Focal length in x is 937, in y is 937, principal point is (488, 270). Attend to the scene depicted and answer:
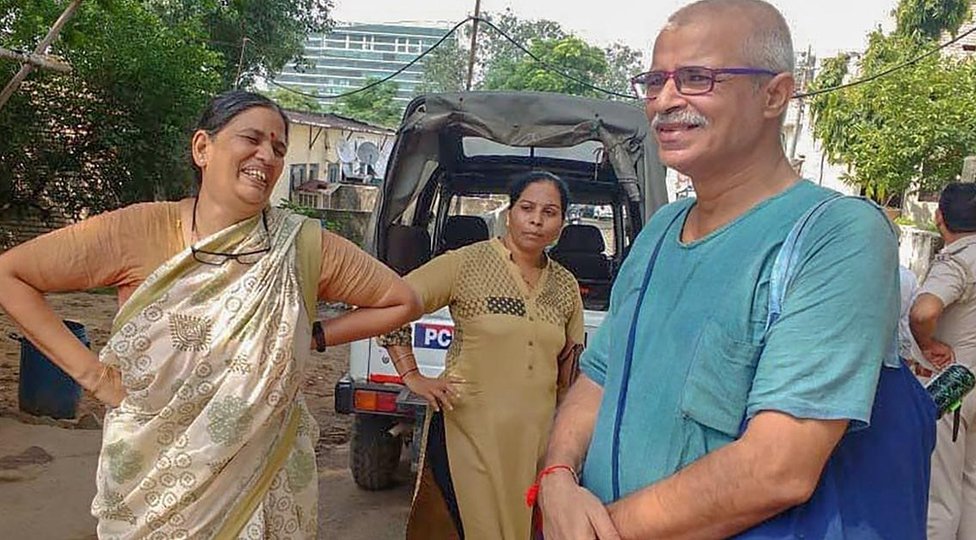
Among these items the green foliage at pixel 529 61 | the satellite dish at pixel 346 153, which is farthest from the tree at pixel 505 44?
the satellite dish at pixel 346 153

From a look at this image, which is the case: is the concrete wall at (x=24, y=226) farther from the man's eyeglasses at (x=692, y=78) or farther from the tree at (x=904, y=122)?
the tree at (x=904, y=122)

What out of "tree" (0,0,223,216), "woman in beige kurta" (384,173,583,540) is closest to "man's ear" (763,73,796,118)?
"woman in beige kurta" (384,173,583,540)

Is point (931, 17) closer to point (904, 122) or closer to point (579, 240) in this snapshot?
point (904, 122)

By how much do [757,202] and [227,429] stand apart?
52.9 inches

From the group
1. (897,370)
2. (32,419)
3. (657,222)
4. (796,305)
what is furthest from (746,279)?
(32,419)

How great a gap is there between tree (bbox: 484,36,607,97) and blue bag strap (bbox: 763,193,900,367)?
45.8 metres

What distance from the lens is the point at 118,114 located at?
13289mm

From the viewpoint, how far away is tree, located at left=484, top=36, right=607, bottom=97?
1877 inches

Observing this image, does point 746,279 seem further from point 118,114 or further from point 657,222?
point 118,114

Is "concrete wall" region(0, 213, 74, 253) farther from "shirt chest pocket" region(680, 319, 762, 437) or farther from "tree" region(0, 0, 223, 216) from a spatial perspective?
"shirt chest pocket" region(680, 319, 762, 437)

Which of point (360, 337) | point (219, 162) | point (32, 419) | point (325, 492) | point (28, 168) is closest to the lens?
point (219, 162)

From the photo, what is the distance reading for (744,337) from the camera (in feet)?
4.40

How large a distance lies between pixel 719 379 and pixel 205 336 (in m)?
1.31

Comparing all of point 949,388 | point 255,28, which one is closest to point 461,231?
point 949,388
